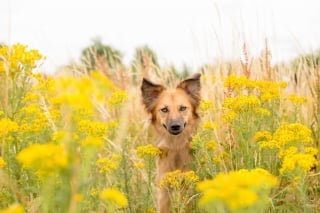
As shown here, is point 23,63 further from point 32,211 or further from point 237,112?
point 237,112

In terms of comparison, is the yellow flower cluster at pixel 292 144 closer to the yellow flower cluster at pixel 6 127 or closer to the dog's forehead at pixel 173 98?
the yellow flower cluster at pixel 6 127

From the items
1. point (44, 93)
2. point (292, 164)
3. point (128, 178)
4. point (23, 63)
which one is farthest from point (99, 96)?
point (44, 93)

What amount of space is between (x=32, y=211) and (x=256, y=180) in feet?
6.07

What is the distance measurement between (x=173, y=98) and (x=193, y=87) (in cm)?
29

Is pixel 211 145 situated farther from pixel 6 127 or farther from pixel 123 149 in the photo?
pixel 6 127

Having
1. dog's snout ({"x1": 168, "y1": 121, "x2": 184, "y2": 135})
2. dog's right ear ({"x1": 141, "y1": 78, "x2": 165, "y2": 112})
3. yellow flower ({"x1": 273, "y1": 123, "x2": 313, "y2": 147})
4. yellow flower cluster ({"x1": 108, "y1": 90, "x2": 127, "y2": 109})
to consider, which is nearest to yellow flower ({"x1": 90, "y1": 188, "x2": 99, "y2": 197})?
yellow flower cluster ({"x1": 108, "y1": 90, "x2": 127, "y2": 109})

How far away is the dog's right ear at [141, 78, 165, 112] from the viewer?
17.9ft

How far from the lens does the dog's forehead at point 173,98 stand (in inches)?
205

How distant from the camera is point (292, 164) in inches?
92.6

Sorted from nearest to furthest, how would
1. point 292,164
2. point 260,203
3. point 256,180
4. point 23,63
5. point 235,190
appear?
point 235,190 → point 256,180 → point 260,203 → point 292,164 → point 23,63

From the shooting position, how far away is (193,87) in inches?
214

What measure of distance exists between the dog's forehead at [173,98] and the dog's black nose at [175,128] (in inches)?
15.4

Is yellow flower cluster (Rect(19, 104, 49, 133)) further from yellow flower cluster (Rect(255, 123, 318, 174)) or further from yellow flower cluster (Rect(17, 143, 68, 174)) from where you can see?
yellow flower cluster (Rect(17, 143, 68, 174))

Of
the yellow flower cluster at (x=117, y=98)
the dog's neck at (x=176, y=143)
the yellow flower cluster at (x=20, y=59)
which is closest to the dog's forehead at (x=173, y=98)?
the dog's neck at (x=176, y=143)
